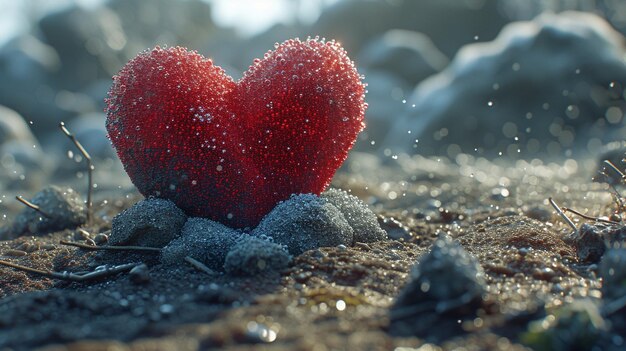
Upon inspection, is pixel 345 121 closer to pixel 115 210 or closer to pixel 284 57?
pixel 284 57

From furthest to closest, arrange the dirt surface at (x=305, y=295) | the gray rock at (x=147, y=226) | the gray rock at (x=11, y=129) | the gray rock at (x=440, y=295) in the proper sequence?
the gray rock at (x=11, y=129), the gray rock at (x=147, y=226), the gray rock at (x=440, y=295), the dirt surface at (x=305, y=295)

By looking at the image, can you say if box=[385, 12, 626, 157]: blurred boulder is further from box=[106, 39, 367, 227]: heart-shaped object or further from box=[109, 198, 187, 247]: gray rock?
box=[109, 198, 187, 247]: gray rock

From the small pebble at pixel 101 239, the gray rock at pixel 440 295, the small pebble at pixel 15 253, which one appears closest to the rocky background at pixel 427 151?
the gray rock at pixel 440 295

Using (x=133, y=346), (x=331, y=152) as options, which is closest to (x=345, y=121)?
(x=331, y=152)

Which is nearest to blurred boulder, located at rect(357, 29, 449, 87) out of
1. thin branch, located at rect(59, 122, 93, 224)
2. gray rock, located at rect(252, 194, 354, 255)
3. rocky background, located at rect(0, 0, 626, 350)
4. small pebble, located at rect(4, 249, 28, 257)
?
rocky background, located at rect(0, 0, 626, 350)

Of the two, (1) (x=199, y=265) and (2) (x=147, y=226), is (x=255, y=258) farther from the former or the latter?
(2) (x=147, y=226)

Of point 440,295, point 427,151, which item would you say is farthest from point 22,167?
point 440,295

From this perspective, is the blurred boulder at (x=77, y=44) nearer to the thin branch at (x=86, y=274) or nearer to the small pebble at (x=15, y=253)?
the small pebble at (x=15, y=253)
